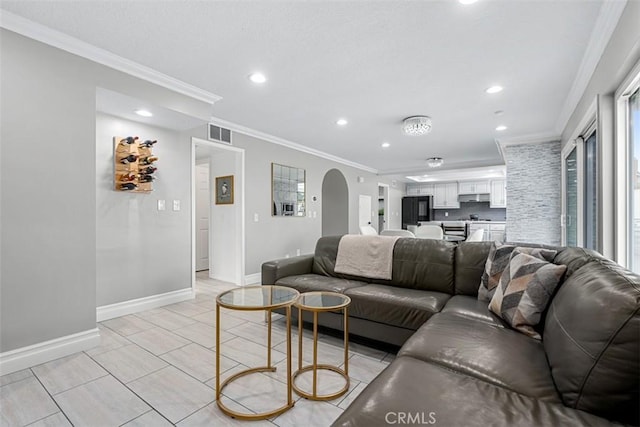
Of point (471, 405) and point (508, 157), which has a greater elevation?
point (508, 157)

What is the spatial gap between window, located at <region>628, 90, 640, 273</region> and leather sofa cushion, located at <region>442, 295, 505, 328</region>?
100 centimetres

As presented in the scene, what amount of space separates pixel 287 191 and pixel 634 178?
4272mm

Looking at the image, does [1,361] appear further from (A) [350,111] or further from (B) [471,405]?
(A) [350,111]

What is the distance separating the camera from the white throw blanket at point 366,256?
2.81 m

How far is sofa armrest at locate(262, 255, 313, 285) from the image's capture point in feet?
9.39

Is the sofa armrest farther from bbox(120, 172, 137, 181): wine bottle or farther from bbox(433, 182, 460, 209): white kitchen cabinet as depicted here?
bbox(433, 182, 460, 209): white kitchen cabinet

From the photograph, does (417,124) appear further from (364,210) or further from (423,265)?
(364,210)

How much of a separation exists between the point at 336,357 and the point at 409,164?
5.97 m

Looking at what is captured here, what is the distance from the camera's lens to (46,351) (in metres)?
2.16

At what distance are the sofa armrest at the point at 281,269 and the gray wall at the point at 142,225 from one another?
1.45m

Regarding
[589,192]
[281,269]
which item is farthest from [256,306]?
[589,192]

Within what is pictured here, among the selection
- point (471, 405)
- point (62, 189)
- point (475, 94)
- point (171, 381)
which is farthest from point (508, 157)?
point (62, 189)

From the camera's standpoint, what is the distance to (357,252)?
3.01m

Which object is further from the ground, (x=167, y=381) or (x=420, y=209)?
(x=420, y=209)
